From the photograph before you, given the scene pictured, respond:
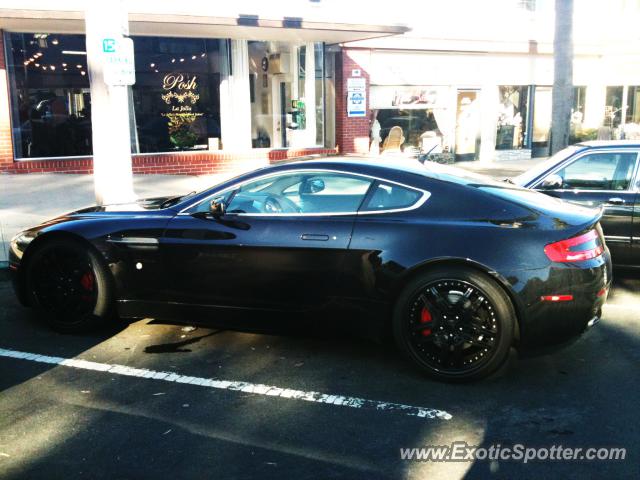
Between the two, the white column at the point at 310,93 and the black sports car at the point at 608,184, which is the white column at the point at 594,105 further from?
the black sports car at the point at 608,184

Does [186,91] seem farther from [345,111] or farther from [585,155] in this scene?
[585,155]

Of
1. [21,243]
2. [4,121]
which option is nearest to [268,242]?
[21,243]

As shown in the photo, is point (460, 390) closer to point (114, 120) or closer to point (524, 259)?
point (524, 259)

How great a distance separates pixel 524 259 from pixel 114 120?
19.4ft

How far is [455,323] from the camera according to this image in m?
4.39


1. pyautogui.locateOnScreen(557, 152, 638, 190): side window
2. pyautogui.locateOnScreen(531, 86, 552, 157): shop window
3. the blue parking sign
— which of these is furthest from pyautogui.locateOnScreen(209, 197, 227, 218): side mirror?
pyautogui.locateOnScreen(531, 86, 552, 157): shop window

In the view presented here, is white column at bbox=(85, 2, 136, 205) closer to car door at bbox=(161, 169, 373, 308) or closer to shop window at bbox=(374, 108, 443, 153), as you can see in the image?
car door at bbox=(161, 169, 373, 308)

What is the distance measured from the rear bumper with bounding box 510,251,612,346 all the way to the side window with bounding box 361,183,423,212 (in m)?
0.95

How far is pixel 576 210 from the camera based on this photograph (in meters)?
4.75

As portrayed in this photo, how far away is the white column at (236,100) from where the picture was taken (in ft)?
50.3

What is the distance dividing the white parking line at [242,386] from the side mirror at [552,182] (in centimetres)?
362

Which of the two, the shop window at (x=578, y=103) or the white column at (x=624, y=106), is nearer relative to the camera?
the shop window at (x=578, y=103)

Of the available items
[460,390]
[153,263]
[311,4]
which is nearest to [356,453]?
[460,390]

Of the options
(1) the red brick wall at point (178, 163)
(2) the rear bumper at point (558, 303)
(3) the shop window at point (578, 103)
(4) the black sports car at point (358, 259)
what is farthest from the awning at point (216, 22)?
(2) the rear bumper at point (558, 303)
